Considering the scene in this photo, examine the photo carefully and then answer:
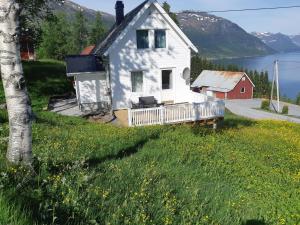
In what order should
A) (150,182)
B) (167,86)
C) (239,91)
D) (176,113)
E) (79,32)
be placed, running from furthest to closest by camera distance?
(79,32), (239,91), (167,86), (176,113), (150,182)

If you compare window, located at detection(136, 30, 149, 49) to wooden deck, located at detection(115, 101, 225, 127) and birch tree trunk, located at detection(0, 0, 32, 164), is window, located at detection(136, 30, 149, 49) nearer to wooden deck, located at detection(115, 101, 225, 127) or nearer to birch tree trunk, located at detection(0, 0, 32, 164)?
wooden deck, located at detection(115, 101, 225, 127)

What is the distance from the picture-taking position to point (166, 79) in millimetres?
25375

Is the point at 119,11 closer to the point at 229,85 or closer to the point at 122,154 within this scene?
the point at 122,154

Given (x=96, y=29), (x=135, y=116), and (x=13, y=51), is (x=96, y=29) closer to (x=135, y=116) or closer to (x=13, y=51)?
(x=135, y=116)

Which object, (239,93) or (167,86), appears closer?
(167,86)

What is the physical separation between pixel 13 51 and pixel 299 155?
1157cm

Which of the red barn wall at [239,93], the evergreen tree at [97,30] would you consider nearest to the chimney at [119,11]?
the red barn wall at [239,93]

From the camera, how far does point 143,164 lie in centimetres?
816

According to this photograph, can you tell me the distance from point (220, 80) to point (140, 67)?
53413mm

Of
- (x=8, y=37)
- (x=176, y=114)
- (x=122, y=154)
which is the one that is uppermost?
(x=8, y=37)

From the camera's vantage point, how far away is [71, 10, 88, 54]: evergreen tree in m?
101

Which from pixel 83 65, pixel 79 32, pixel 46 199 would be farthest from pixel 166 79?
pixel 79 32

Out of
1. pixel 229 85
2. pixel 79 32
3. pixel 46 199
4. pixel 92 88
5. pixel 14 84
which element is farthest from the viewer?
pixel 79 32

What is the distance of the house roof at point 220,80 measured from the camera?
70.8 m
